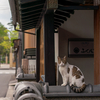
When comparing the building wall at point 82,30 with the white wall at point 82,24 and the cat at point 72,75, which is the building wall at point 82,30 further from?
the cat at point 72,75

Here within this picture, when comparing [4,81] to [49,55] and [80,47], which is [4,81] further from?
[49,55]

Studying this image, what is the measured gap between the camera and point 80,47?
7.30 metres

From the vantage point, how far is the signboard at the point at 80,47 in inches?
285

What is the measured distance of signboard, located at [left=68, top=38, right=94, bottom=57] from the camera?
7.23 m

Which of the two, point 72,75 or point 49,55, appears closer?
point 72,75

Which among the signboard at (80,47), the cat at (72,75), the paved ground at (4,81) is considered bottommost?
the paved ground at (4,81)

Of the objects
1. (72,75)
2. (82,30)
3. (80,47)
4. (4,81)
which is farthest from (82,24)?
(4,81)

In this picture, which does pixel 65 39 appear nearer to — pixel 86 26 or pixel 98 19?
pixel 86 26

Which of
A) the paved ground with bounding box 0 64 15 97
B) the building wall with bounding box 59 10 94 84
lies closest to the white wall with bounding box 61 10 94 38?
the building wall with bounding box 59 10 94 84

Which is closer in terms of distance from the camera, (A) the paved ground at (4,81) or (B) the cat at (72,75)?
(B) the cat at (72,75)

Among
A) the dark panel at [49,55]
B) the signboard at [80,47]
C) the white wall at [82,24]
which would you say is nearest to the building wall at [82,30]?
the white wall at [82,24]

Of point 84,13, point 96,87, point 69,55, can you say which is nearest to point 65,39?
point 69,55

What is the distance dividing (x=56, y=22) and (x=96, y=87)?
320 centimetres

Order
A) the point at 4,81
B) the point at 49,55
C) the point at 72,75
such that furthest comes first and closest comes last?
the point at 4,81 < the point at 49,55 < the point at 72,75
